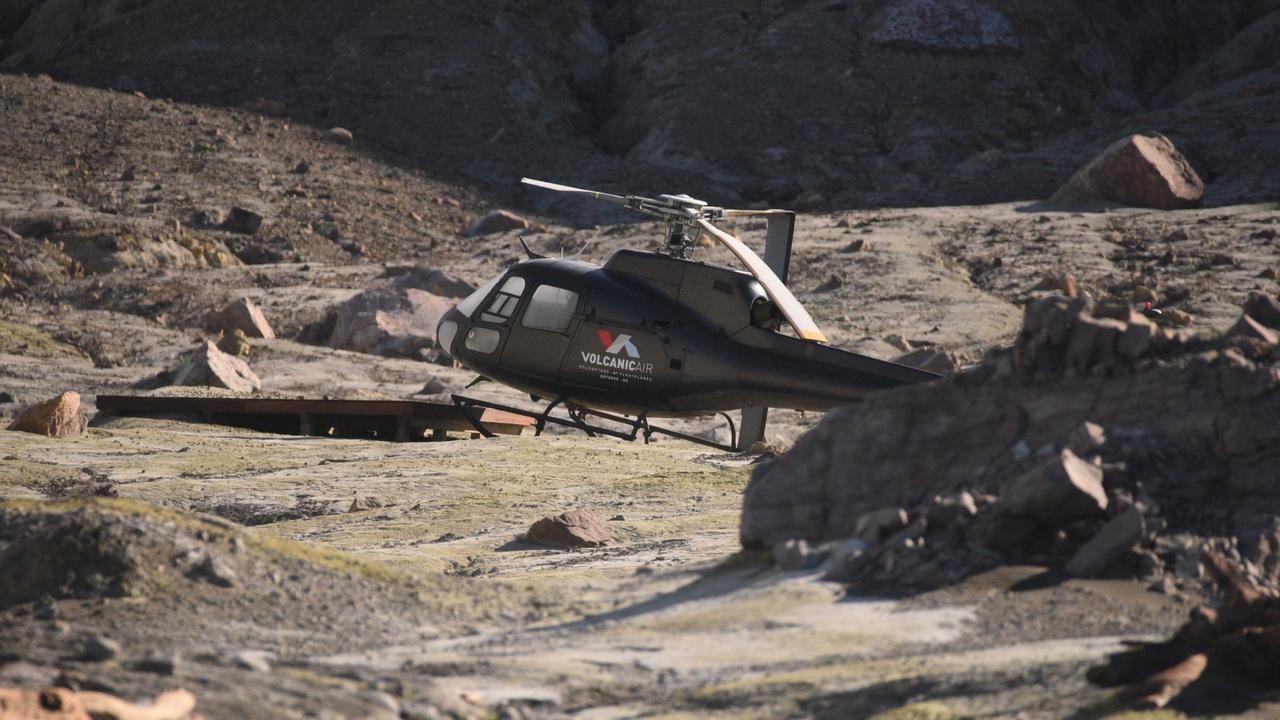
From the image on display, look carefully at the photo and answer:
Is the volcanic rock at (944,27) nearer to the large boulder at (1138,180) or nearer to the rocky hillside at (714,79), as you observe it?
the rocky hillside at (714,79)

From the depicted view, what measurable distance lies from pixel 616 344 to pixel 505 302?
1.10 metres

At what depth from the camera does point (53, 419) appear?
1376cm

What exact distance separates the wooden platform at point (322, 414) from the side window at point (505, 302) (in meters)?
3.93

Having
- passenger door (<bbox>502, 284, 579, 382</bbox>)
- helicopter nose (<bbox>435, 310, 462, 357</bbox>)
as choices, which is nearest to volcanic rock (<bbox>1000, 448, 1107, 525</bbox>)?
passenger door (<bbox>502, 284, 579, 382</bbox>)

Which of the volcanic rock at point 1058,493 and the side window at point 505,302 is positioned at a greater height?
A: the side window at point 505,302

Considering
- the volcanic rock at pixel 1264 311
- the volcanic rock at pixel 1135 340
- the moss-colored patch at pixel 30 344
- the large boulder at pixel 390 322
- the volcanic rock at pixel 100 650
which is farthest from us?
the large boulder at pixel 390 322

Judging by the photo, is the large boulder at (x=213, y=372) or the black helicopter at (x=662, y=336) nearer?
the black helicopter at (x=662, y=336)

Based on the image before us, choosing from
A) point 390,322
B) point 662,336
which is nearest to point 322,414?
point 390,322

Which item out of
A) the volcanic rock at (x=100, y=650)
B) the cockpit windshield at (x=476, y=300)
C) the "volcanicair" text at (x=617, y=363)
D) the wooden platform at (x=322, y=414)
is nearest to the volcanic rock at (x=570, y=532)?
the "volcanicair" text at (x=617, y=363)

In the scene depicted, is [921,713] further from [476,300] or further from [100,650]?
[476,300]

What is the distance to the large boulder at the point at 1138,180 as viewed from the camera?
79.4 feet

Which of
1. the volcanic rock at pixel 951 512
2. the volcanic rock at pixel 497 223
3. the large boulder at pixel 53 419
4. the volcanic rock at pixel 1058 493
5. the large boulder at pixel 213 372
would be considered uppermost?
the volcanic rock at pixel 497 223

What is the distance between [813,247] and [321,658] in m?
18.5

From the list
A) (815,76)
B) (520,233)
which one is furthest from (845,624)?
(815,76)
